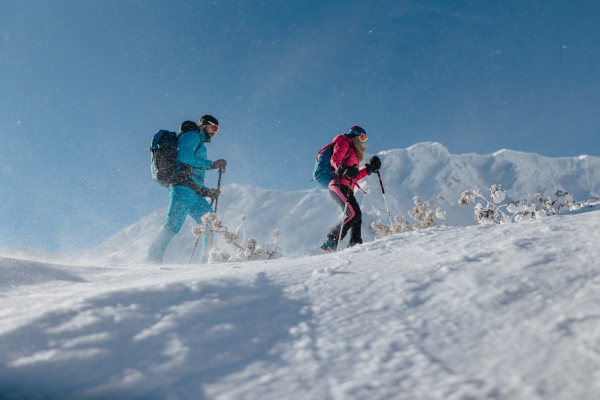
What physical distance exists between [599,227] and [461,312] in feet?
3.26

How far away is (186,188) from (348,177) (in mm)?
2224

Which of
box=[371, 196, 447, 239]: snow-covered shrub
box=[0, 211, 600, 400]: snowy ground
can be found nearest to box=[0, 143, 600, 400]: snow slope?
box=[0, 211, 600, 400]: snowy ground

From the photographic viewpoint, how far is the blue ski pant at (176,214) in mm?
3594

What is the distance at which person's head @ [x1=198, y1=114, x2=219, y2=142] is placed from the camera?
14.6ft

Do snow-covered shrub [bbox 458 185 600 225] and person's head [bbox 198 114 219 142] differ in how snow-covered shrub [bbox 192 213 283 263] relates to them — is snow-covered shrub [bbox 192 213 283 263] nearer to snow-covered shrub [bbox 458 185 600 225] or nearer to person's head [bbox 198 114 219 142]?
person's head [bbox 198 114 219 142]

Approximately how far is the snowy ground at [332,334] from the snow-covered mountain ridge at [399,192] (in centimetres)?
2263

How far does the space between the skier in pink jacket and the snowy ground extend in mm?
2470

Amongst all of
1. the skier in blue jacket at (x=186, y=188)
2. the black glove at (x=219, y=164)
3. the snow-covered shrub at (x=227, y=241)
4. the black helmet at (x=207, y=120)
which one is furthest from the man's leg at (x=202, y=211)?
the black helmet at (x=207, y=120)

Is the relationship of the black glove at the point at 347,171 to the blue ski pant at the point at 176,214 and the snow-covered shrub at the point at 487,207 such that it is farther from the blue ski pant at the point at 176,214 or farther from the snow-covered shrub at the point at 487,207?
the blue ski pant at the point at 176,214

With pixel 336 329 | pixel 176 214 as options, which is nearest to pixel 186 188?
pixel 176 214

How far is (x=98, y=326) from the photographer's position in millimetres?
816

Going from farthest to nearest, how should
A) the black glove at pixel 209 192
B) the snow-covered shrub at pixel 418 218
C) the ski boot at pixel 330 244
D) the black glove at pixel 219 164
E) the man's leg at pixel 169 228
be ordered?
the snow-covered shrub at pixel 418 218 → the black glove at pixel 219 164 → the black glove at pixel 209 192 → the ski boot at pixel 330 244 → the man's leg at pixel 169 228

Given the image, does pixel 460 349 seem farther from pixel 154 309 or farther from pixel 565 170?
pixel 565 170

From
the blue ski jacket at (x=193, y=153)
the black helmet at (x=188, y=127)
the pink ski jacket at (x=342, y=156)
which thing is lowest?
the pink ski jacket at (x=342, y=156)
